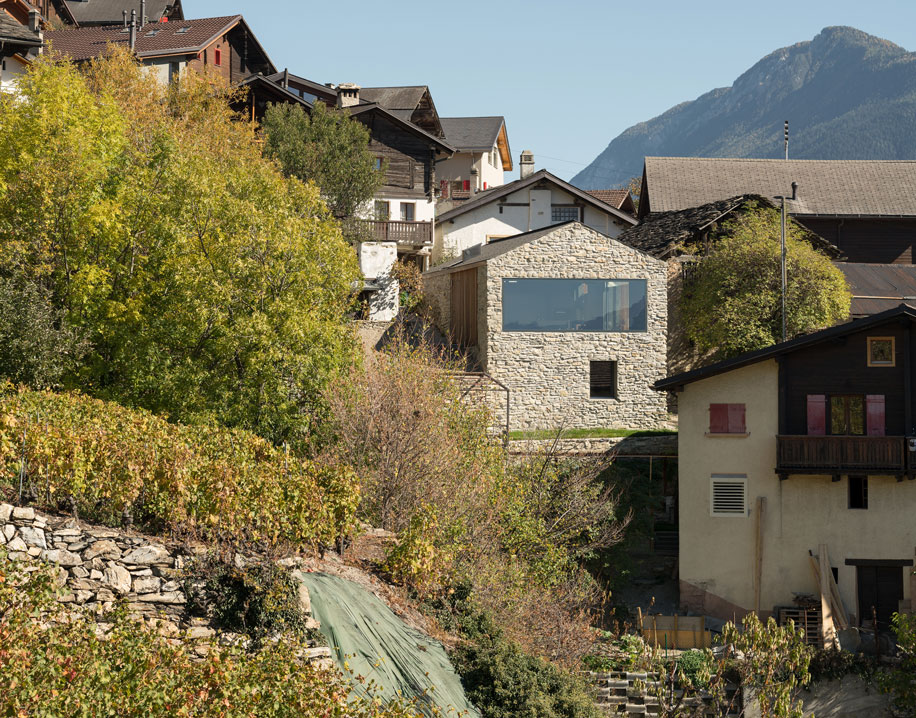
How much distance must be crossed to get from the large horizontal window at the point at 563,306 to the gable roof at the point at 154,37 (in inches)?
919

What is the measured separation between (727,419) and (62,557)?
20.5m

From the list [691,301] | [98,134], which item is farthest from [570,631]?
[691,301]

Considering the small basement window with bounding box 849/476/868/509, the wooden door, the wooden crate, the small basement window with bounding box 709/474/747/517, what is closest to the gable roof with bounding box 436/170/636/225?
the small basement window with bounding box 709/474/747/517

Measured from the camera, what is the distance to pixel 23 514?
39.1ft

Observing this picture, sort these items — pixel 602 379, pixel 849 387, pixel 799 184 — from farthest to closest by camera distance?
pixel 799 184 → pixel 602 379 → pixel 849 387

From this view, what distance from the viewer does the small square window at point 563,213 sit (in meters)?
45.2

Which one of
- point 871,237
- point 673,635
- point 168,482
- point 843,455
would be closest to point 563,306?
point 843,455

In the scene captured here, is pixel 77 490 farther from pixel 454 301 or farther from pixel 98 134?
pixel 454 301

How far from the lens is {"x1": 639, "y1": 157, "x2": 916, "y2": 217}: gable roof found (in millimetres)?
46188

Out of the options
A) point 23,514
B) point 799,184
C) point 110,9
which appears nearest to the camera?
point 23,514

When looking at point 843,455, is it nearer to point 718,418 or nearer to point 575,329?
point 718,418

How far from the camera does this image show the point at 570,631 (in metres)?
18.8

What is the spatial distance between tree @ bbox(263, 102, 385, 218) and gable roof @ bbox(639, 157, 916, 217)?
1532cm

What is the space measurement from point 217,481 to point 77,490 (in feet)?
5.77
